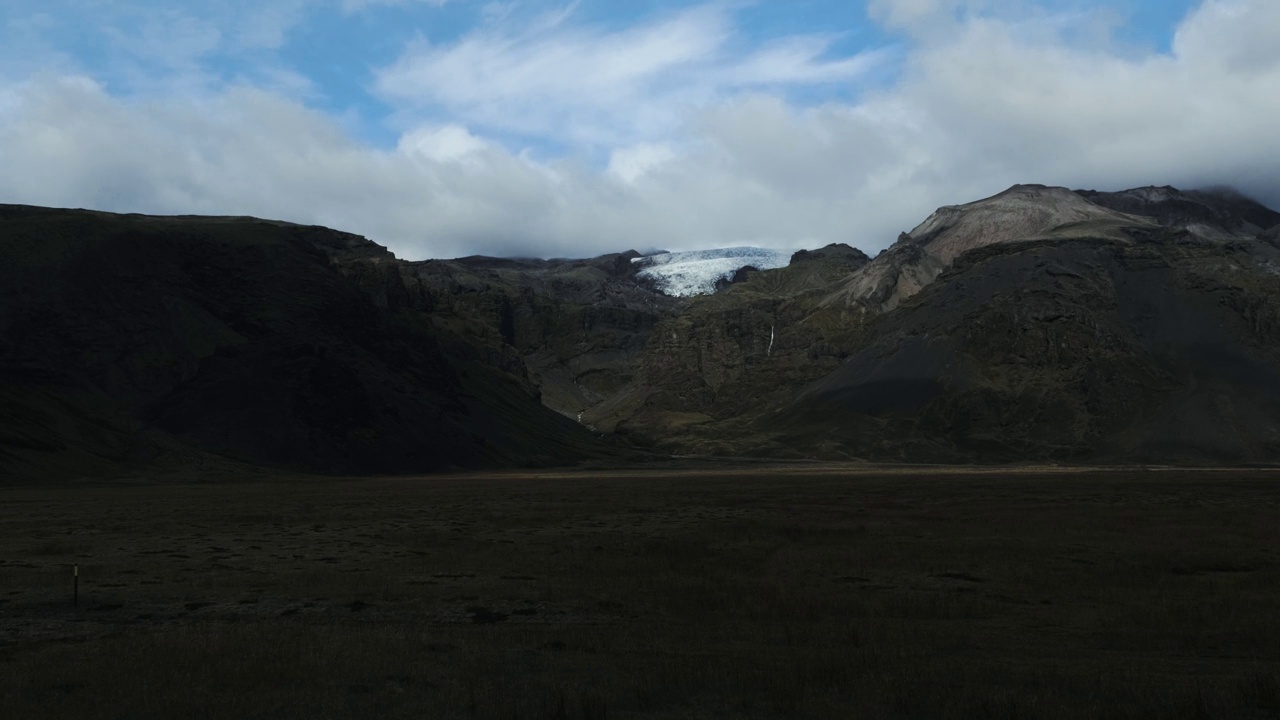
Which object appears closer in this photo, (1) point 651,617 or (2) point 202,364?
(1) point 651,617

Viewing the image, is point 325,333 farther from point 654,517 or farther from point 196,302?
point 654,517

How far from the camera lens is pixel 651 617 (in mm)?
27359

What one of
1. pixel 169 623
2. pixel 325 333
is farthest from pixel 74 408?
pixel 169 623

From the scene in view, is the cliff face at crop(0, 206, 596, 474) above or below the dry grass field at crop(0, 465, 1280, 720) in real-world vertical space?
above

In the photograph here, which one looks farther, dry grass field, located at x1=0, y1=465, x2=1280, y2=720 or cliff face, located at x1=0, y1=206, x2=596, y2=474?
cliff face, located at x1=0, y1=206, x2=596, y2=474

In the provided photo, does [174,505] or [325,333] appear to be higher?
[325,333]

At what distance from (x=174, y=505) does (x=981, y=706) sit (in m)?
67.7

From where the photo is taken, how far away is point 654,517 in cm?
6012

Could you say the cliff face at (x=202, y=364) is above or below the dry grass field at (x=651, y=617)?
above

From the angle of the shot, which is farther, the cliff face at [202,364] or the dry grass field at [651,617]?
the cliff face at [202,364]

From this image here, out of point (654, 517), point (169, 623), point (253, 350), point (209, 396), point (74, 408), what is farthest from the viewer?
point (253, 350)

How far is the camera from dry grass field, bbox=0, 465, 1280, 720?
18141mm

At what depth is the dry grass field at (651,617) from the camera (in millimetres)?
18141

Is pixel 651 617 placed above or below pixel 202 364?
below
